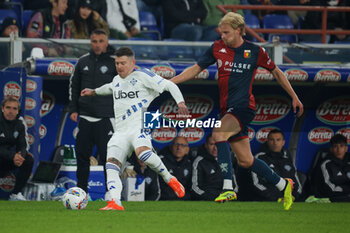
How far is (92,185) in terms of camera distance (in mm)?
9406

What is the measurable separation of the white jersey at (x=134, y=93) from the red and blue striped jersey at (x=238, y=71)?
574 millimetres

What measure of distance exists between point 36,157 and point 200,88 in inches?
107

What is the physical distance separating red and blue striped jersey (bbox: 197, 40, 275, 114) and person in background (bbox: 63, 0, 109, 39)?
11.6 feet

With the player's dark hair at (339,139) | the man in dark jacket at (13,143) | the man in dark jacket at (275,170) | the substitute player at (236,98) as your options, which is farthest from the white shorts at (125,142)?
the player's dark hair at (339,139)

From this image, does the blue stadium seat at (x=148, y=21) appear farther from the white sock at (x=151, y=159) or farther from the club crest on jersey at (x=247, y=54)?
the white sock at (x=151, y=159)

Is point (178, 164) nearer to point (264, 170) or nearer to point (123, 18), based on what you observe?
point (264, 170)

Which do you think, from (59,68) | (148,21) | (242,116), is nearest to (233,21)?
(242,116)

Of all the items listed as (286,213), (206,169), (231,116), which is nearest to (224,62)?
(231,116)

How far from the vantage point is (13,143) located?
9117 mm

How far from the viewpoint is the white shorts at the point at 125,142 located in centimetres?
700

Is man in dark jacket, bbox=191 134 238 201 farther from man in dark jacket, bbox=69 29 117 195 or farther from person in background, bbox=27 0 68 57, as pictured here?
person in background, bbox=27 0 68 57

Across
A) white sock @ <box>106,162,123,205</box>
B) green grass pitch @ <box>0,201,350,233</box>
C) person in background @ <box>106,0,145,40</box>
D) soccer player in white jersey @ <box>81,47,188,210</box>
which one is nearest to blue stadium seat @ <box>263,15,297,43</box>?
person in background @ <box>106,0,145,40</box>

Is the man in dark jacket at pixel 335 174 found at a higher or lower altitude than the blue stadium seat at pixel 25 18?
lower

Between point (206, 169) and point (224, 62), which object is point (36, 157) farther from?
point (224, 62)
